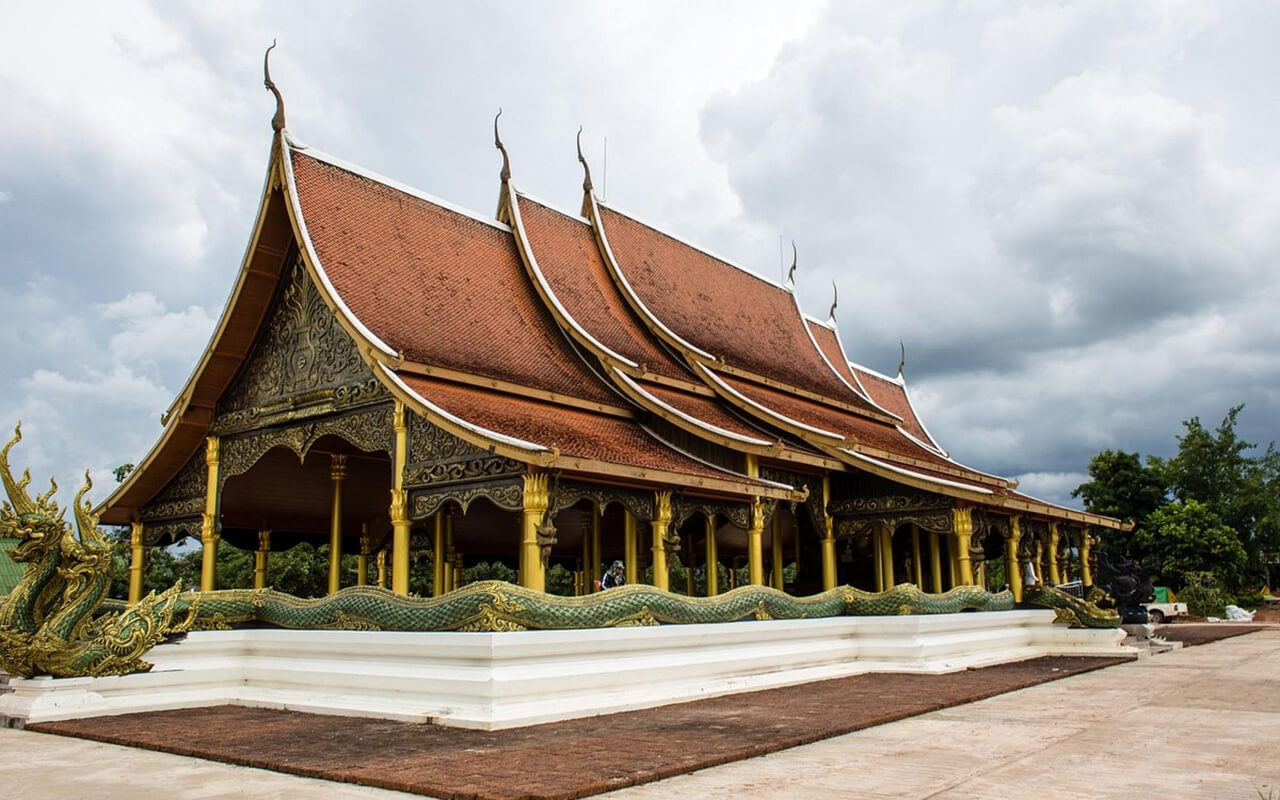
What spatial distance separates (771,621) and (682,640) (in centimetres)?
145

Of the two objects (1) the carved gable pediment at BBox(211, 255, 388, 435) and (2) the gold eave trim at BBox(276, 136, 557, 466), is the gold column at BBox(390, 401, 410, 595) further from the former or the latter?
(1) the carved gable pediment at BBox(211, 255, 388, 435)

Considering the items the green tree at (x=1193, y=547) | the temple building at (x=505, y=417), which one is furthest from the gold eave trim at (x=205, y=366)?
the green tree at (x=1193, y=547)

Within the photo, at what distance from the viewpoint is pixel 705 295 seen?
1617cm

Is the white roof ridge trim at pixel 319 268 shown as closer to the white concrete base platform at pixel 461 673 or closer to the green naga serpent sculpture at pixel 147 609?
the green naga serpent sculpture at pixel 147 609

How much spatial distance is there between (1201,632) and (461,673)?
48.6ft

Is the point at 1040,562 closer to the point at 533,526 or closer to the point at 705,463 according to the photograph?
the point at 705,463

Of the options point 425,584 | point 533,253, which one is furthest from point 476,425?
point 425,584

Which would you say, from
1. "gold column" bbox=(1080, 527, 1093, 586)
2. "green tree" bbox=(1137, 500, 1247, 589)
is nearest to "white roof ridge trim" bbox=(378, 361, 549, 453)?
"gold column" bbox=(1080, 527, 1093, 586)

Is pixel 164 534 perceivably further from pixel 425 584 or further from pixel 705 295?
pixel 425 584

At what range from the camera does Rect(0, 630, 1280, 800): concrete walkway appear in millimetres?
4441

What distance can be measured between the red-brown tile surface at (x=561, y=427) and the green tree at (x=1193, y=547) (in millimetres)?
23973

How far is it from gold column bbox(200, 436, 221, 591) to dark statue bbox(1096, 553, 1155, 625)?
1133 cm

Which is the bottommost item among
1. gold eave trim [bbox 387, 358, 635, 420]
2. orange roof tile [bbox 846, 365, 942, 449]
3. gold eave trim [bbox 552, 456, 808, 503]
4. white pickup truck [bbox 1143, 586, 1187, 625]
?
white pickup truck [bbox 1143, 586, 1187, 625]

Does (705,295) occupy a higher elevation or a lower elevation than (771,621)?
higher
